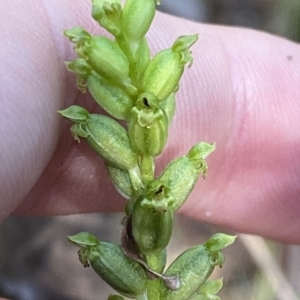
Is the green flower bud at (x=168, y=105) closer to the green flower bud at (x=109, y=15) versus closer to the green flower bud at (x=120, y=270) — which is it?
the green flower bud at (x=109, y=15)

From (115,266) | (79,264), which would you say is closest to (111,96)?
(115,266)

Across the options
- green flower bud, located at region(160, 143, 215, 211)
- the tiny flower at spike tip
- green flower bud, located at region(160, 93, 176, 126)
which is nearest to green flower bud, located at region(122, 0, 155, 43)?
the tiny flower at spike tip

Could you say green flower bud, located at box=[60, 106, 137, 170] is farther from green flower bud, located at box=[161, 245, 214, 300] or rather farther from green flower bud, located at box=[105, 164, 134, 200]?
green flower bud, located at box=[161, 245, 214, 300]

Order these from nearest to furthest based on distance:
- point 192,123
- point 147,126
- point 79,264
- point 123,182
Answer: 1. point 147,126
2. point 123,182
3. point 192,123
4. point 79,264

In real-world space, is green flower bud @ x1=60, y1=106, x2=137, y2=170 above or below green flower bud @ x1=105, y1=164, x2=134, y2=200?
above

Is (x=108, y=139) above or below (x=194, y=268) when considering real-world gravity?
above

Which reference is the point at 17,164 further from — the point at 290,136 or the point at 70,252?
the point at 70,252

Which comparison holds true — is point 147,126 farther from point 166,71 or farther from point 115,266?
point 115,266
